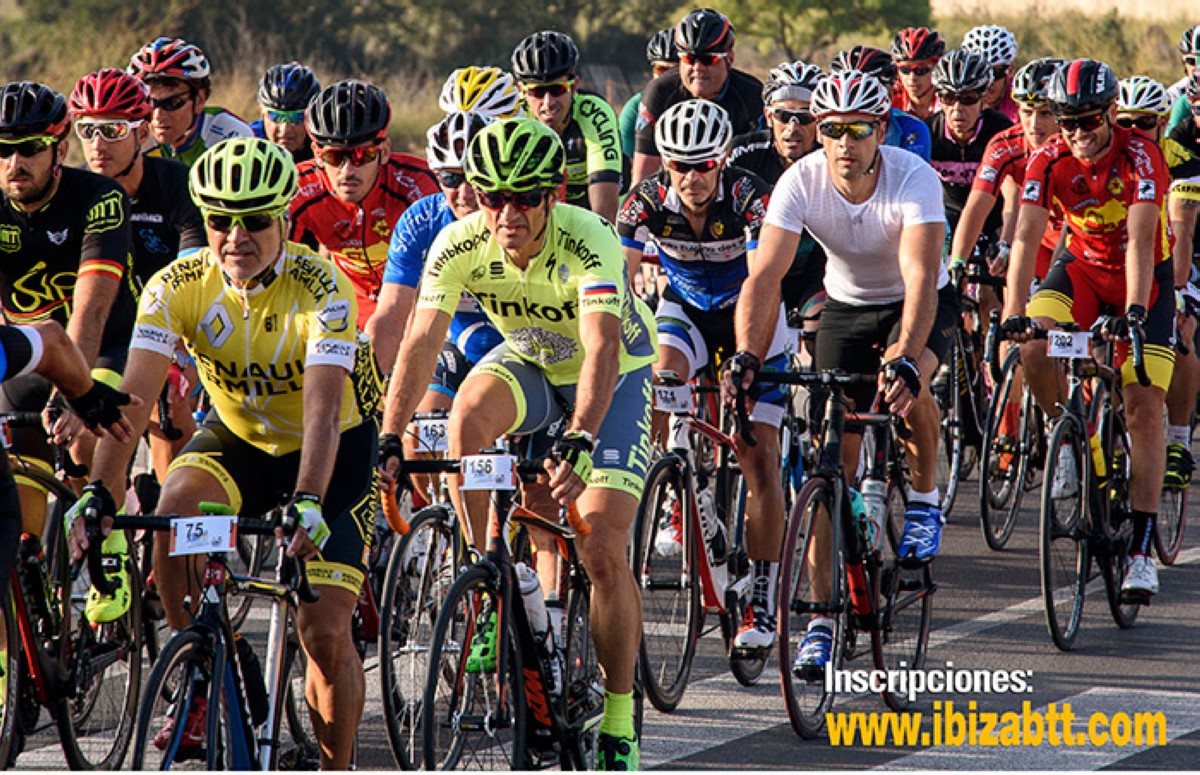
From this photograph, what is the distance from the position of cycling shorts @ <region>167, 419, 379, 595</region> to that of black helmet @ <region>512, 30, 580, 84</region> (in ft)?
16.0

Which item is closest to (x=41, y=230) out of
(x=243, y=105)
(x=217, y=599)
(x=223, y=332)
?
(x=223, y=332)

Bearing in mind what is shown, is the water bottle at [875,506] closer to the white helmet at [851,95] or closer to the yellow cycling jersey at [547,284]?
the yellow cycling jersey at [547,284]

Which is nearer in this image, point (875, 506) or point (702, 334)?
point (875, 506)

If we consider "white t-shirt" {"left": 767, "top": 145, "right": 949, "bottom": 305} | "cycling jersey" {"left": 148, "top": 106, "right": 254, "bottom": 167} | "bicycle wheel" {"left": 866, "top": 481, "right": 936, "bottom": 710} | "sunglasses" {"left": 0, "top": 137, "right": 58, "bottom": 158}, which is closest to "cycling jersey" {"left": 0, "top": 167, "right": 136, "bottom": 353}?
"sunglasses" {"left": 0, "top": 137, "right": 58, "bottom": 158}

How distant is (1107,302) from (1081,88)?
1240 mm

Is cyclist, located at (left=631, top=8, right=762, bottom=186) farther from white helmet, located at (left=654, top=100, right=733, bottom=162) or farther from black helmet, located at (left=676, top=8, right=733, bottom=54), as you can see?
white helmet, located at (left=654, top=100, right=733, bottom=162)

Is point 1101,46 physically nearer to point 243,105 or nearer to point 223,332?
point 243,105

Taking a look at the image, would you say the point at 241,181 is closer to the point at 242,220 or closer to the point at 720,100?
the point at 242,220

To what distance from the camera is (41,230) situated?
7.46 metres

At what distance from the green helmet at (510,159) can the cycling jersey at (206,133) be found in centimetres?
365

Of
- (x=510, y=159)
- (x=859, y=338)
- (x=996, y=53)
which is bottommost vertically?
(x=859, y=338)

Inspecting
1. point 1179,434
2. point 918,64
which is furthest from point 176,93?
point 918,64

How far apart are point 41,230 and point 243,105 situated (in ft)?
81.0

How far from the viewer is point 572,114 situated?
11.1 m
